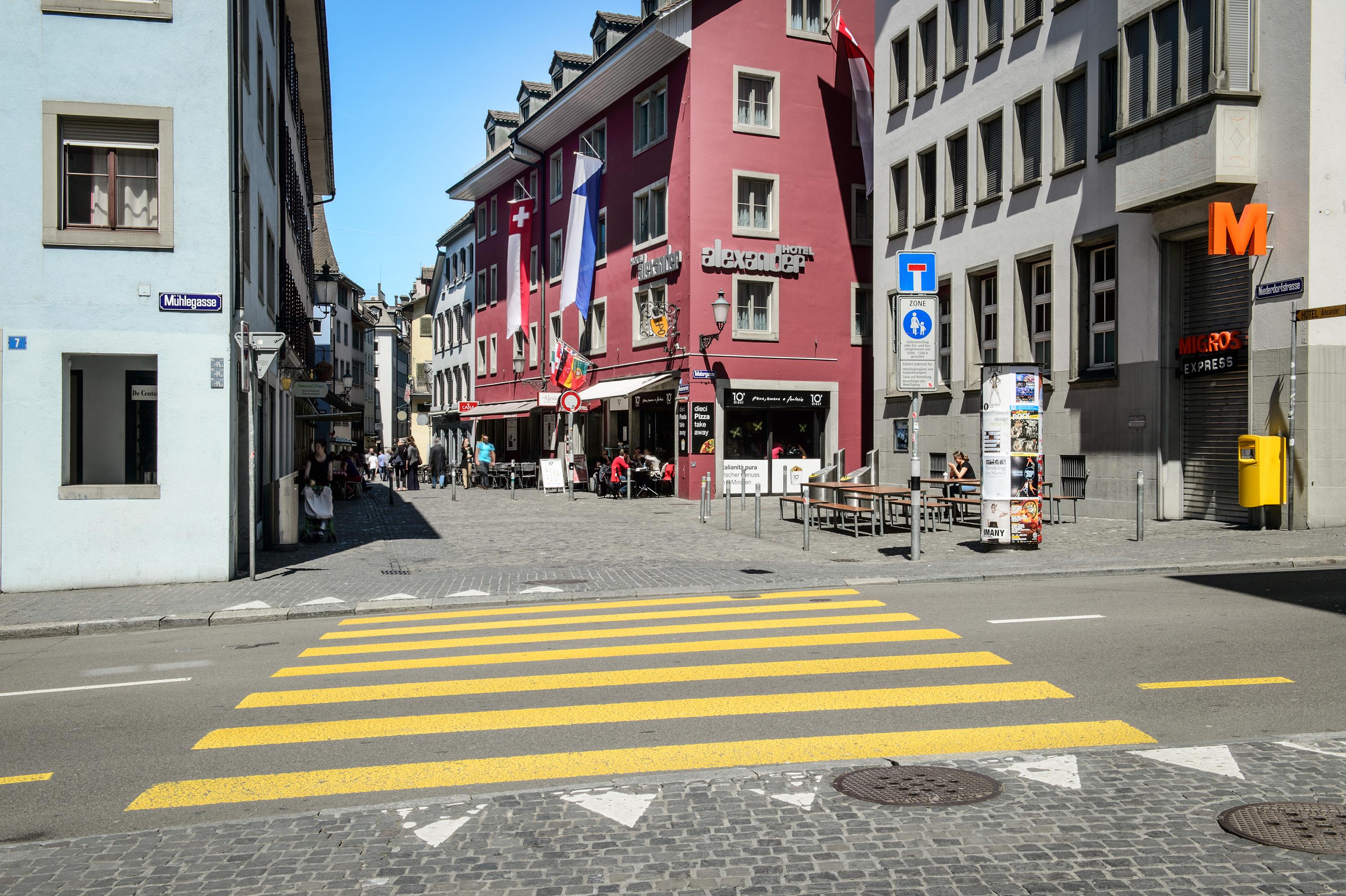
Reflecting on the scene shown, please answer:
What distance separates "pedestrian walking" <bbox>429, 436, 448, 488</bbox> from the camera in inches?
1812

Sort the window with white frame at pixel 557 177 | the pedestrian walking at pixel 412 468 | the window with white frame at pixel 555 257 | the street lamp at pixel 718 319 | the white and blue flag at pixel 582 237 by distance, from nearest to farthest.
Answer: the street lamp at pixel 718 319, the white and blue flag at pixel 582 237, the pedestrian walking at pixel 412 468, the window with white frame at pixel 557 177, the window with white frame at pixel 555 257

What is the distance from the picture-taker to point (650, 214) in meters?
33.7

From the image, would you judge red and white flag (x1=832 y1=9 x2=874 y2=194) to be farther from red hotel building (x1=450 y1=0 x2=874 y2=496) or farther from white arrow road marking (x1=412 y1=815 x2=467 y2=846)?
white arrow road marking (x1=412 y1=815 x2=467 y2=846)

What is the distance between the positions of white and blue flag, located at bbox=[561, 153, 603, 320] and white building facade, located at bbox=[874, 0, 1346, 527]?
11253mm

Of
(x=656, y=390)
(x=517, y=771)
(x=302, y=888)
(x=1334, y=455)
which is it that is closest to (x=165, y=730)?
Result: (x=517, y=771)

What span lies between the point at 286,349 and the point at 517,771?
1924 centimetres

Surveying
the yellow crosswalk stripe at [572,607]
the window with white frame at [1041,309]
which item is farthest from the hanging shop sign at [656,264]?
the yellow crosswalk stripe at [572,607]

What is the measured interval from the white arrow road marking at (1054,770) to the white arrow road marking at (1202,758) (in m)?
0.44

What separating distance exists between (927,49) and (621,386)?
43.5 ft

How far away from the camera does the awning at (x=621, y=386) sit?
104ft

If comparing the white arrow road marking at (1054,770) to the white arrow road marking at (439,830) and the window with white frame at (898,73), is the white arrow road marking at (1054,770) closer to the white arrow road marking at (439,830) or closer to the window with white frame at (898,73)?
the white arrow road marking at (439,830)

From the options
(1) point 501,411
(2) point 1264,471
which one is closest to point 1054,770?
(2) point 1264,471

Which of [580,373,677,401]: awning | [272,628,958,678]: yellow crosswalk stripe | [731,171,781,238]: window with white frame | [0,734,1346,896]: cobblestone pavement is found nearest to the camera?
[0,734,1346,896]: cobblestone pavement

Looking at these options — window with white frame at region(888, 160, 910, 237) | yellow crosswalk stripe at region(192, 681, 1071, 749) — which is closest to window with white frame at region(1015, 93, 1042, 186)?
window with white frame at region(888, 160, 910, 237)
